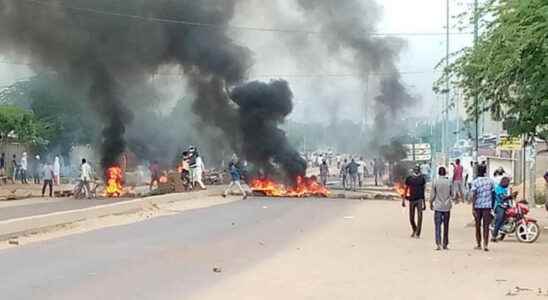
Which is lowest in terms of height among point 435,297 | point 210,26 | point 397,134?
point 435,297

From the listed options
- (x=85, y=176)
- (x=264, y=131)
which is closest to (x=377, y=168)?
(x=264, y=131)

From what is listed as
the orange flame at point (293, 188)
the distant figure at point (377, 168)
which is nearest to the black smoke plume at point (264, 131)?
the orange flame at point (293, 188)

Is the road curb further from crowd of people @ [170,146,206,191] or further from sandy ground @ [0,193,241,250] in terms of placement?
crowd of people @ [170,146,206,191]

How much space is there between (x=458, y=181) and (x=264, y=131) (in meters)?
12.0

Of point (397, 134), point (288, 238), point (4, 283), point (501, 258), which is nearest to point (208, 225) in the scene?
point (288, 238)

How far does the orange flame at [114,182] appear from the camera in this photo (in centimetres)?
2974

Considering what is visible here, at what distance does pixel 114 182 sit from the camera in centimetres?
3108

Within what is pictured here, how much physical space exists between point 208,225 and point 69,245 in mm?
4755

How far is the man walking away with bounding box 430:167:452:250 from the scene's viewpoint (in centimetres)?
1399

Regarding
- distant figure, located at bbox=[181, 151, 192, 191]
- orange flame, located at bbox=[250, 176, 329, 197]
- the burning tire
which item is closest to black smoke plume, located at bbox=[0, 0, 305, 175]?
orange flame, located at bbox=[250, 176, 329, 197]

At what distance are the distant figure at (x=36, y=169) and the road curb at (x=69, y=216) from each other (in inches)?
720

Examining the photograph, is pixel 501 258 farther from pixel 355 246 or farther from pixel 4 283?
pixel 4 283

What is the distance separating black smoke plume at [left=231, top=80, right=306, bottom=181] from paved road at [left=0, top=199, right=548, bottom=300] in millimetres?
18244

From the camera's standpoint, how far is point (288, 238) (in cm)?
1534
